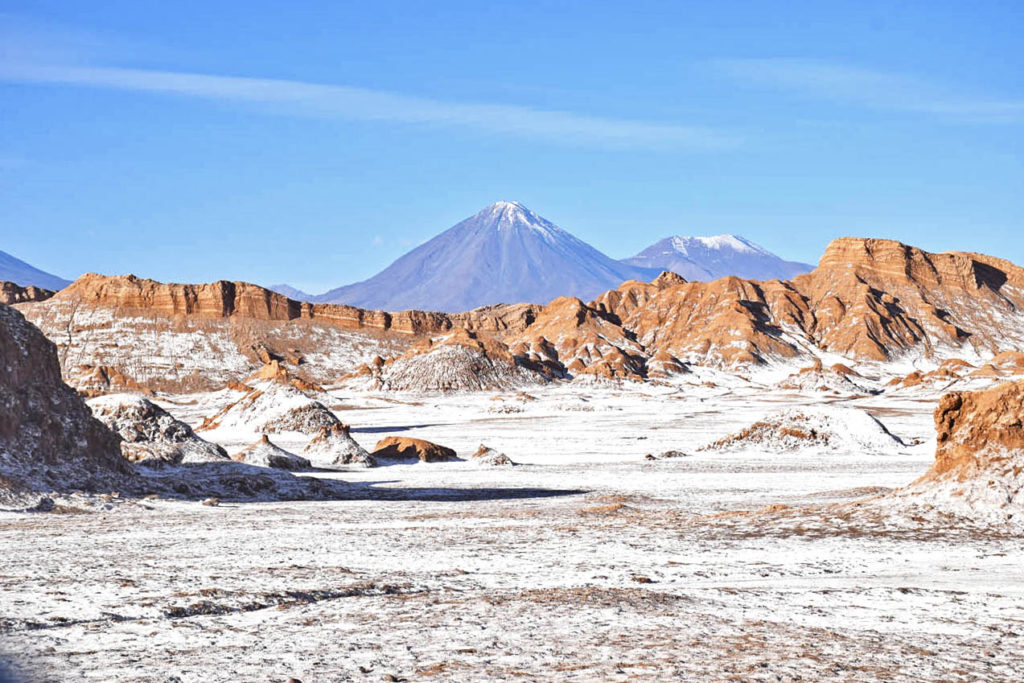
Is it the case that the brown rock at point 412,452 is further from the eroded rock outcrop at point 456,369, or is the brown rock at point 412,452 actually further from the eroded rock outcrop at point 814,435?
the eroded rock outcrop at point 456,369

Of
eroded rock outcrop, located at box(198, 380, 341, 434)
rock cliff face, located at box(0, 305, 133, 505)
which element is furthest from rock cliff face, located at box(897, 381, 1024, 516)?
eroded rock outcrop, located at box(198, 380, 341, 434)

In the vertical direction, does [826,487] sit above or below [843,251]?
below

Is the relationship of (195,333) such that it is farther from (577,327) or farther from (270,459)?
(270,459)

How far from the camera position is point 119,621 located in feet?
33.6

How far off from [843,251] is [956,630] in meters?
166

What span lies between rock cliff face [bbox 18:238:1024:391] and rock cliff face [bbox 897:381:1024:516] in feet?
280

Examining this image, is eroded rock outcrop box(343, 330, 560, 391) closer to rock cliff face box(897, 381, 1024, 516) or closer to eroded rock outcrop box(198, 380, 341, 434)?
eroded rock outcrop box(198, 380, 341, 434)

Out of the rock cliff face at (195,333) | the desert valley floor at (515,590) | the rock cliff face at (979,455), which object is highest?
the rock cliff face at (195,333)

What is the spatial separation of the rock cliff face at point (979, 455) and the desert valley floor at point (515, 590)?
2.00ft

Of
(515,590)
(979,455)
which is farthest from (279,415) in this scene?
(515,590)

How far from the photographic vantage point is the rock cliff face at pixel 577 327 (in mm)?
113000

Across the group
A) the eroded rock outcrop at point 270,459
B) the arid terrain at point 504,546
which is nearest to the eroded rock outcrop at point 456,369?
the arid terrain at point 504,546

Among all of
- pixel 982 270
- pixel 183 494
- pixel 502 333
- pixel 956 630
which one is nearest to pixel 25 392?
pixel 183 494

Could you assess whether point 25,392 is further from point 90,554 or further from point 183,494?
point 90,554
